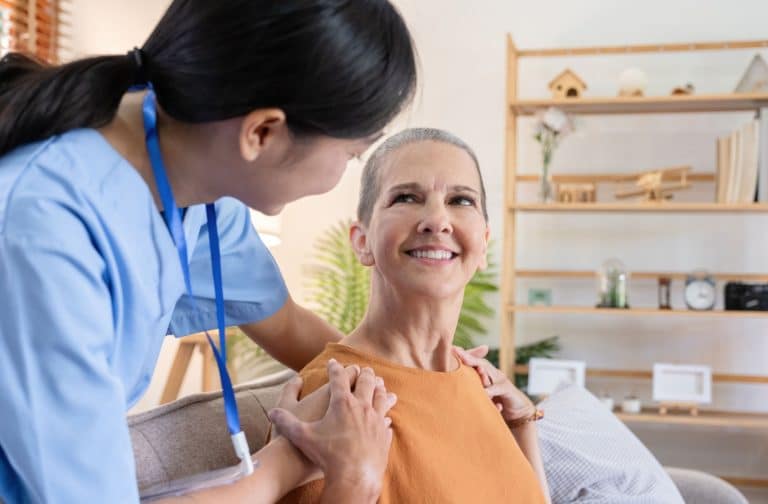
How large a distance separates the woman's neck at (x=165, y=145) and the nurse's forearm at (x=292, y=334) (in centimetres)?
51

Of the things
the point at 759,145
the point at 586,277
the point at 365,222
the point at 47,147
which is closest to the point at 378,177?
the point at 365,222

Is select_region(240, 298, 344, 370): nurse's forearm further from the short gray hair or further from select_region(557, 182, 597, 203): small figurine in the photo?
select_region(557, 182, 597, 203): small figurine

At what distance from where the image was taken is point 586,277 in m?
4.46

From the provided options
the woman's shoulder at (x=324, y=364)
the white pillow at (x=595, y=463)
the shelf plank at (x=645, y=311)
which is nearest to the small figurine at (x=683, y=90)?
the shelf plank at (x=645, y=311)

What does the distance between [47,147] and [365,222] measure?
25.4 inches

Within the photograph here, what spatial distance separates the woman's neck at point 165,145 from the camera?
2.81 feet

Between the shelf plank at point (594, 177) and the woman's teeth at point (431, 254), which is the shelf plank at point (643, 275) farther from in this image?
the woman's teeth at point (431, 254)

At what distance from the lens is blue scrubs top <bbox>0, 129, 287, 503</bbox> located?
0.69 m

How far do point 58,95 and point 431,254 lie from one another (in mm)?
596

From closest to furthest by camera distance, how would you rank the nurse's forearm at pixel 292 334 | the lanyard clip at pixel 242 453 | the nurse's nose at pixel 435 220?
1. the lanyard clip at pixel 242 453
2. the nurse's nose at pixel 435 220
3. the nurse's forearm at pixel 292 334

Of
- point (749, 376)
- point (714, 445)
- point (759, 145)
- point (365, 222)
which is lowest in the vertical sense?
point (714, 445)

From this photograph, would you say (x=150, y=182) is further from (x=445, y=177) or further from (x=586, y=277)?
(x=586, y=277)

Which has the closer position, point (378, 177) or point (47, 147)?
point (47, 147)

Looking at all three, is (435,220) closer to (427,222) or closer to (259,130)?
(427,222)
